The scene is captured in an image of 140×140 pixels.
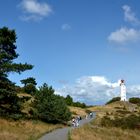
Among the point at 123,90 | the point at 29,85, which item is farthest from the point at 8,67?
the point at 123,90

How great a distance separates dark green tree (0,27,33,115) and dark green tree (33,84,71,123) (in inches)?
372

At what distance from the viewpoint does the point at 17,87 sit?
53.2 meters

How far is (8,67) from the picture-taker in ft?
167

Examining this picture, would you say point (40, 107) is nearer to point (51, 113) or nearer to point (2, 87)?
point (51, 113)

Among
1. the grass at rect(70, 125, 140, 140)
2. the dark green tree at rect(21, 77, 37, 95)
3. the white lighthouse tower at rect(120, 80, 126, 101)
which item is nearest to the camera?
the grass at rect(70, 125, 140, 140)

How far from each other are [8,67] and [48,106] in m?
13.3

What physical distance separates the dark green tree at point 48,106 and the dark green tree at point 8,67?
9.46 meters

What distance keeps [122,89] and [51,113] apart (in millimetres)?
99324

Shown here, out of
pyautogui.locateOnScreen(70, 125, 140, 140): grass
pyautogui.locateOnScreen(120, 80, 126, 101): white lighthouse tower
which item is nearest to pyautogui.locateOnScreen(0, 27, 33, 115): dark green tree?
pyautogui.locateOnScreen(70, 125, 140, 140): grass

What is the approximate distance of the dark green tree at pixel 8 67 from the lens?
51125 mm

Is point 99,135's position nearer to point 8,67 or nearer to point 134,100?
point 8,67

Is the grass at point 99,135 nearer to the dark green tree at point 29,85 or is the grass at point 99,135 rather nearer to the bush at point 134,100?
the dark green tree at point 29,85

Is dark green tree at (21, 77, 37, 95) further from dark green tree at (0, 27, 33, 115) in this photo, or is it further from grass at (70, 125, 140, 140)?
grass at (70, 125, 140, 140)

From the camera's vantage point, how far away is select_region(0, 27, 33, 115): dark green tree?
51.1 m
